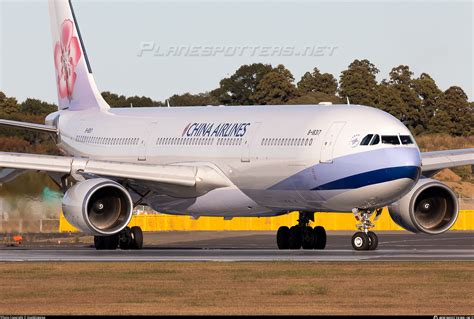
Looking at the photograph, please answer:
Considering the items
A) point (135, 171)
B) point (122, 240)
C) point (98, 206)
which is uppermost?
point (135, 171)

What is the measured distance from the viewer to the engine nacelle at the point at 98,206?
3762 centimetres

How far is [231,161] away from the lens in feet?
136

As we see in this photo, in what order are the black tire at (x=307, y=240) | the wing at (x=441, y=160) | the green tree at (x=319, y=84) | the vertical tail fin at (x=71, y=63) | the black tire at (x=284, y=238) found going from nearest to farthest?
the wing at (x=441, y=160)
the black tire at (x=307, y=240)
the black tire at (x=284, y=238)
the vertical tail fin at (x=71, y=63)
the green tree at (x=319, y=84)

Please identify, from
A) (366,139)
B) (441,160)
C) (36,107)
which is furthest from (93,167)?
(36,107)

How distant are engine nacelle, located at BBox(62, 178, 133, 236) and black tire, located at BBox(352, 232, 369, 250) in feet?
21.1

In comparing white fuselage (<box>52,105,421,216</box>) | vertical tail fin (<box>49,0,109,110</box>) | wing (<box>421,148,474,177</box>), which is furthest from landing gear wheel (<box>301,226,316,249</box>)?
vertical tail fin (<box>49,0,109,110</box>)

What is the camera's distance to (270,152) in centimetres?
3997

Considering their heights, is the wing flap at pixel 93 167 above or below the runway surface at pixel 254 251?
above

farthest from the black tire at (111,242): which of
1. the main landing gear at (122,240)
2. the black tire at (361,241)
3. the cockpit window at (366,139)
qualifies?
the cockpit window at (366,139)

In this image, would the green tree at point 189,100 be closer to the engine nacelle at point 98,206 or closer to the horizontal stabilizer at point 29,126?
the horizontal stabilizer at point 29,126

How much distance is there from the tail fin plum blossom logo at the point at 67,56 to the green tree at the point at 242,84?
6152cm

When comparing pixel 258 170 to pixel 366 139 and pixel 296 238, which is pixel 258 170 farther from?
pixel 366 139

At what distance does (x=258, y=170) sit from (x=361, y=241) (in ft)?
14.4

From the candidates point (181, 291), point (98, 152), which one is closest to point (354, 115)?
point (98, 152)
